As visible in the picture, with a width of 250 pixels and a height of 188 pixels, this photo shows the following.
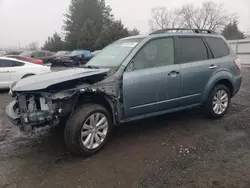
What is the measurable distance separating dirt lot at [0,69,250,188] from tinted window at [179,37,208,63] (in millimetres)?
1320

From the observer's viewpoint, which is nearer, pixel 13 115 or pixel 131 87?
pixel 13 115

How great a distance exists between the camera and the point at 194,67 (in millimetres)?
4551

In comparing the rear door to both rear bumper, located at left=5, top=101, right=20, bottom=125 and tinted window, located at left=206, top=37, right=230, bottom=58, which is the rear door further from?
rear bumper, located at left=5, top=101, right=20, bottom=125

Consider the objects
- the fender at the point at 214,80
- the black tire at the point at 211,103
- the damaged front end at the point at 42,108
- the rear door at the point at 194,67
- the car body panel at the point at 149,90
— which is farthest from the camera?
the black tire at the point at 211,103

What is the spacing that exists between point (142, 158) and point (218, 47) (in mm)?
3062

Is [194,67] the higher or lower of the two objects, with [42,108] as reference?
higher

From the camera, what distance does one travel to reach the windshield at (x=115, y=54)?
13.4 feet

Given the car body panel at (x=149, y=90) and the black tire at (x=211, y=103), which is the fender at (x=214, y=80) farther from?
→ the car body panel at (x=149, y=90)

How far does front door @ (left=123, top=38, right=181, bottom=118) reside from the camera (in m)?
3.83

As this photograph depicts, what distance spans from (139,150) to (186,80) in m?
1.60

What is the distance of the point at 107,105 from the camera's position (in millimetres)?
3838

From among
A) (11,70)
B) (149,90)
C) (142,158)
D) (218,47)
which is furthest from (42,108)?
(11,70)

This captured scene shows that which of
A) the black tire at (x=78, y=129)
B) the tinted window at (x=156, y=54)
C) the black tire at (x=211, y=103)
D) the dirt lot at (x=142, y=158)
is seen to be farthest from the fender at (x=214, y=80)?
the black tire at (x=78, y=129)

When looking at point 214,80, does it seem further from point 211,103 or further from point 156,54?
point 156,54
